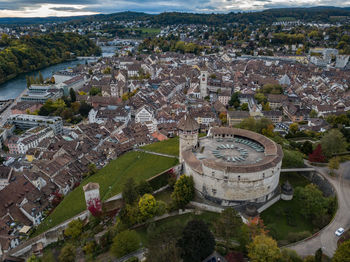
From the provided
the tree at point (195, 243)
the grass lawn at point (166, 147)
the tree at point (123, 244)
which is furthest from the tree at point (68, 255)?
the grass lawn at point (166, 147)

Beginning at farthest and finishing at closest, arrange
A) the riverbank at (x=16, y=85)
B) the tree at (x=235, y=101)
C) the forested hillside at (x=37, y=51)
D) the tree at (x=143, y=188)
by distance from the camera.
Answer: the forested hillside at (x=37, y=51)
the riverbank at (x=16, y=85)
the tree at (x=235, y=101)
the tree at (x=143, y=188)

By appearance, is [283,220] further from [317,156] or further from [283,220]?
A: [317,156]

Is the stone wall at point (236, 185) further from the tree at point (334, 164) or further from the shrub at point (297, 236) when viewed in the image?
the tree at point (334, 164)

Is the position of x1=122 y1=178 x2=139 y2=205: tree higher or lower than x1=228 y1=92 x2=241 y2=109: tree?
higher

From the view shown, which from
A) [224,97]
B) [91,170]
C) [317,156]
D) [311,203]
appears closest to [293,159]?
[317,156]

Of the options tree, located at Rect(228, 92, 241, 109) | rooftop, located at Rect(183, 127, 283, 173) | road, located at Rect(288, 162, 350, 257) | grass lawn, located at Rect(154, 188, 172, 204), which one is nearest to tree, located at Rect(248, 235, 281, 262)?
road, located at Rect(288, 162, 350, 257)

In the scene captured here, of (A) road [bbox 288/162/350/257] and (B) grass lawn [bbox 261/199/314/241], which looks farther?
(B) grass lawn [bbox 261/199/314/241]

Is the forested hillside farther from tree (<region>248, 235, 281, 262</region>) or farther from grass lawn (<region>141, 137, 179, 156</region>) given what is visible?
tree (<region>248, 235, 281, 262</region>)
